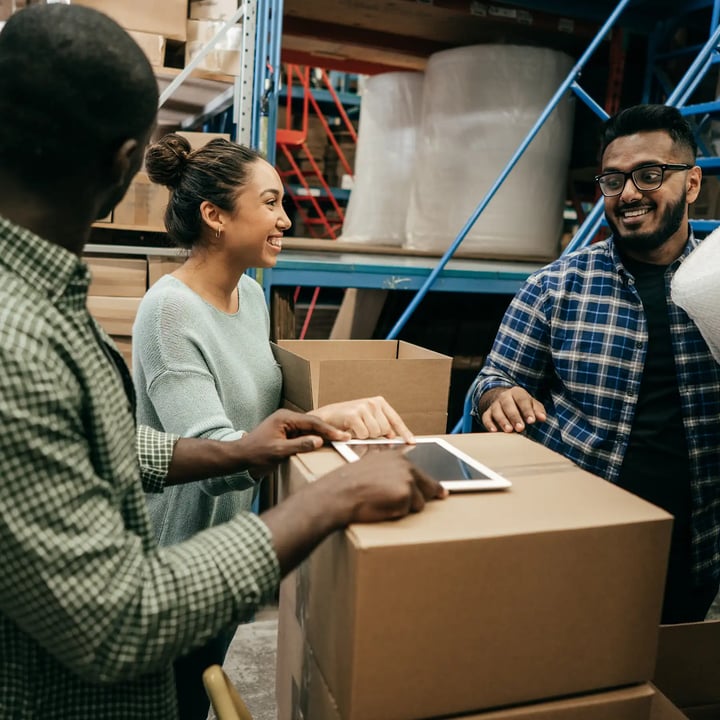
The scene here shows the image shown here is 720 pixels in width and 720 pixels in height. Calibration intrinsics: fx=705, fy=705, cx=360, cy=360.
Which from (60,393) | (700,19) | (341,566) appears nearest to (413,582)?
(341,566)

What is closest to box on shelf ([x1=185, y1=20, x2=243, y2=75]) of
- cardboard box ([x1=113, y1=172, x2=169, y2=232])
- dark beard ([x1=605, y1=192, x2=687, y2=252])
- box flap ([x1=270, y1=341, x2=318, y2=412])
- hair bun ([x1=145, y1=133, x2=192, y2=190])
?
cardboard box ([x1=113, y1=172, x2=169, y2=232])

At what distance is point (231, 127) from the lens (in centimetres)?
365

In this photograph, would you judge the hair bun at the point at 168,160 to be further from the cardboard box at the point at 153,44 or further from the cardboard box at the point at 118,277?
the cardboard box at the point at 153,44

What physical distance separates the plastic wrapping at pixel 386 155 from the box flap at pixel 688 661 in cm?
346

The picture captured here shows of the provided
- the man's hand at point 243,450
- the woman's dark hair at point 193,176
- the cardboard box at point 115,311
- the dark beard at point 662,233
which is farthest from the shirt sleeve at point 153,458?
the cardboard box at point 115,311

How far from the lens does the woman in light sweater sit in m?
1.36

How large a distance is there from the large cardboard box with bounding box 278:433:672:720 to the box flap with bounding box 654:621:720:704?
0.30 metres

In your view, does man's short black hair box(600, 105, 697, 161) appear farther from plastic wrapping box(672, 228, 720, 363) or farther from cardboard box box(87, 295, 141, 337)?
cardboard box box(87, 295, 141, 337)

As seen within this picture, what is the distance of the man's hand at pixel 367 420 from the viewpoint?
119cm

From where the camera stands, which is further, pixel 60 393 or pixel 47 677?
pixel 47 677

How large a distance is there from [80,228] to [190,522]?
860mm

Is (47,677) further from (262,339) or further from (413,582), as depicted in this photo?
(262,339)

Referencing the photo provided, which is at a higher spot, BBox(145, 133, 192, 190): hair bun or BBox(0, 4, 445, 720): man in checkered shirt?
BBox(145, 133, 192, 190): hair bun

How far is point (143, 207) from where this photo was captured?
321 cm
